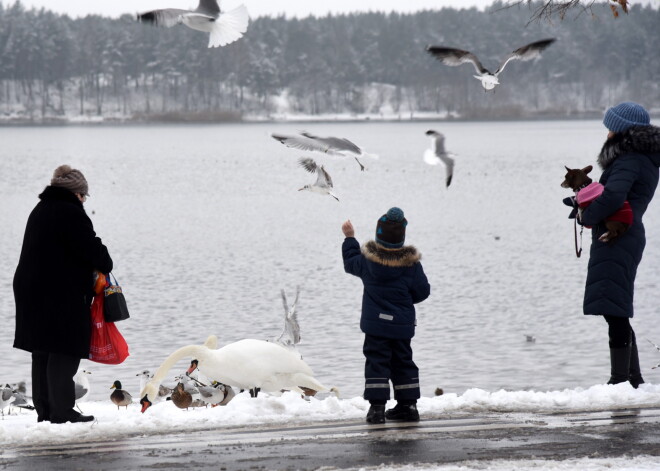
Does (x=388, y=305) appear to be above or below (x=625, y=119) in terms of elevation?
below

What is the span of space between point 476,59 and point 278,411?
2811mm

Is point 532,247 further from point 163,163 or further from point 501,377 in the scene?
point 163,163

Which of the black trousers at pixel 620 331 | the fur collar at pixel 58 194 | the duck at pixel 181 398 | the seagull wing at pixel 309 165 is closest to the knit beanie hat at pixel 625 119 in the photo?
the black trousers at pixel 620 331

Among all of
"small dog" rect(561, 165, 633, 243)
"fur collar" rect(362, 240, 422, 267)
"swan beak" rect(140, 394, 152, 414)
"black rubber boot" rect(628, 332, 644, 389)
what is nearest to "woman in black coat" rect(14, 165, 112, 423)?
"swan beak" rect(140, 394, 152, 414)

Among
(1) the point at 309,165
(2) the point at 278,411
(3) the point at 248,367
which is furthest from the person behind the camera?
(1) the point at 309,165

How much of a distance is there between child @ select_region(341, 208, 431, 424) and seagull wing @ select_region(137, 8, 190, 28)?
1.78 metres

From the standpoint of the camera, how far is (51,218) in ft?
21.8

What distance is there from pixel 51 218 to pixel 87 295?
0.57 metres

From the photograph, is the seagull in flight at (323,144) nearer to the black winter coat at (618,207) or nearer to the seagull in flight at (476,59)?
the seagull in flight at (476,59)

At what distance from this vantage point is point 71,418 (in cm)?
677

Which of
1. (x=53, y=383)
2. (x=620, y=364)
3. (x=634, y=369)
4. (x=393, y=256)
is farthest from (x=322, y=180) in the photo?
(x=634, y=369)

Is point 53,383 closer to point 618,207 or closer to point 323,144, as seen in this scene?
point 323,144

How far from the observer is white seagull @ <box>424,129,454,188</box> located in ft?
23.7

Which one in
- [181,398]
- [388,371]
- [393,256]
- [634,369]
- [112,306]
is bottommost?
[181,398]
